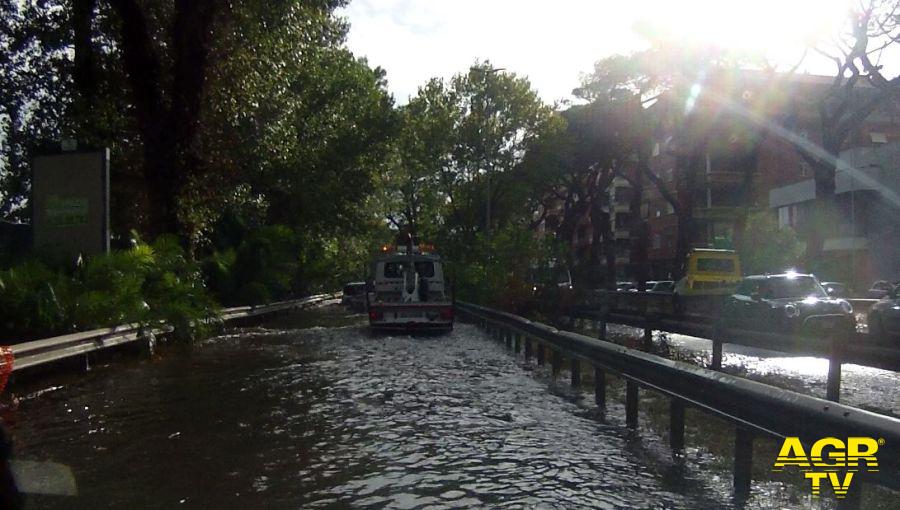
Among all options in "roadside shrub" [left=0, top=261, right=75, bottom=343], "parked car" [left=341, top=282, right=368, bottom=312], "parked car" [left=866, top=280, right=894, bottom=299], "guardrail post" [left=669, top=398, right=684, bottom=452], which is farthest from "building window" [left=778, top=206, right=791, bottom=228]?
"guardrail post" [left=669, top=398, right=684, bottom=452]

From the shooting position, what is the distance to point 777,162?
209 ft

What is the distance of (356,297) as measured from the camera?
139 ft

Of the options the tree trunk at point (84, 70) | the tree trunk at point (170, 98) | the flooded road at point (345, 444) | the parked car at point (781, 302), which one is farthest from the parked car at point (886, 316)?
the tree trunk at point (84, 70)

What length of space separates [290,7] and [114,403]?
44.2ft

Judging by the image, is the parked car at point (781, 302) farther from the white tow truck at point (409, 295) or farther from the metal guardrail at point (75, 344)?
the metal guardrail at point (75, 344)

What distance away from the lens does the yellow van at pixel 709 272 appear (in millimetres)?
27609

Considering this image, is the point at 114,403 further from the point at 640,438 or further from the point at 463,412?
the point at 640,438

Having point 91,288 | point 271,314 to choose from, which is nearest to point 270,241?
point 271,314

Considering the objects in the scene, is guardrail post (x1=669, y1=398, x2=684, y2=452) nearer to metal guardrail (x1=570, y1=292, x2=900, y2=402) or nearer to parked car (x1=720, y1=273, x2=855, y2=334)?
metal guardrail (x1=570, y1=292, x2=900, y2=402)

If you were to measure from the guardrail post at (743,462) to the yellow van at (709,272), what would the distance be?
2161 centimetres

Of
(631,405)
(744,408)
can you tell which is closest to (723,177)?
(631,405)

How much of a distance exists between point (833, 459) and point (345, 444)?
13.6 feet

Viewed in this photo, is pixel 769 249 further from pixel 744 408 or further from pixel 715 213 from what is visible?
pixel 744 408

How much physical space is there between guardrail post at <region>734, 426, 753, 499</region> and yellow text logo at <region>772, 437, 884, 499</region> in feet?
0.76
